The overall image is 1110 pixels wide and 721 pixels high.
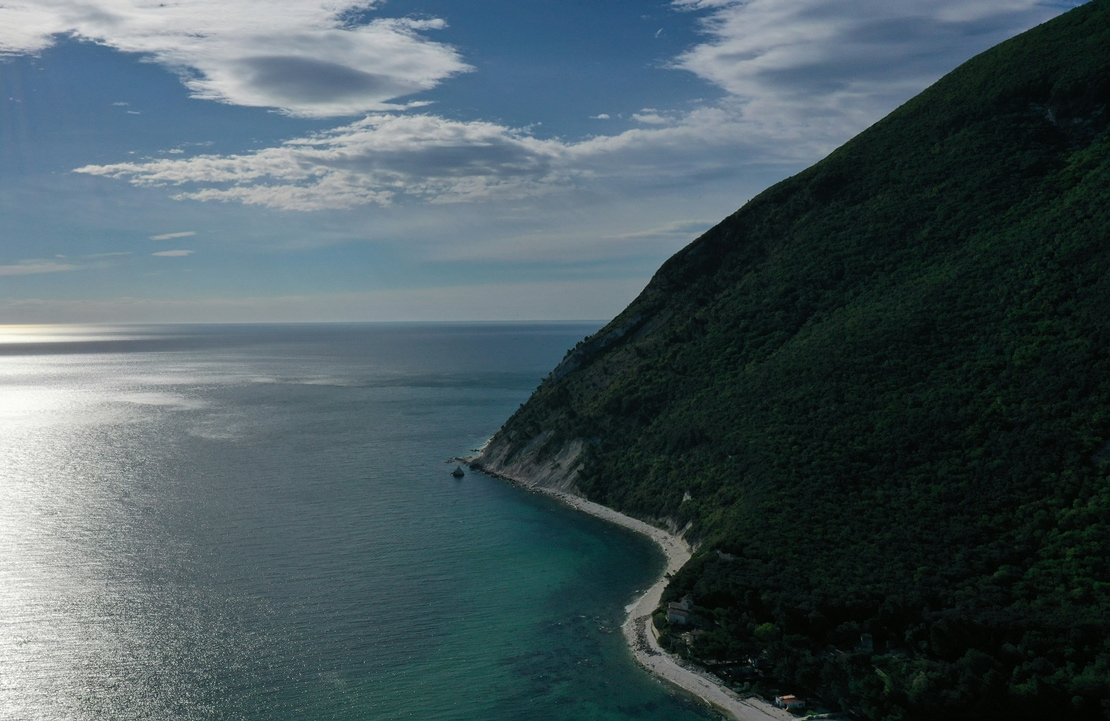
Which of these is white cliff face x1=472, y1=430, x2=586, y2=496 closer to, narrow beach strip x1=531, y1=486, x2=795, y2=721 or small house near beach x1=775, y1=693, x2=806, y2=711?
narrow beach strip x1=531, y1=486, x2=795, y2=721

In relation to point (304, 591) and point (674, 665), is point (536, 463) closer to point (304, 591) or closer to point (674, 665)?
point (304, 591)

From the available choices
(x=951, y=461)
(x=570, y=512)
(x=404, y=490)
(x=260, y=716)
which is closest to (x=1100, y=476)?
(x=951, y=461)

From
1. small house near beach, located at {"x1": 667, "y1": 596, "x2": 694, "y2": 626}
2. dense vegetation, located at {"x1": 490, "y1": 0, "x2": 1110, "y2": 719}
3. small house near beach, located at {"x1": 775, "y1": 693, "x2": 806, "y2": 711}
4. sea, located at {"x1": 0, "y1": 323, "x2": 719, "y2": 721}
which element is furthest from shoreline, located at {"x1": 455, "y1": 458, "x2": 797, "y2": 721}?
dense vegetation, located at {"x1": 490, "y1": 0, "x2": 1110, "y2": 719}

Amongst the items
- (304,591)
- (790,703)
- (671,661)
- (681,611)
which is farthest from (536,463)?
(790,703)

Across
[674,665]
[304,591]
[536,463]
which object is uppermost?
[536,463]

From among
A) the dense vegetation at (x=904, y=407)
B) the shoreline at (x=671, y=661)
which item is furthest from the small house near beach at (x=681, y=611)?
the shoreline at (x=671, y=661)
